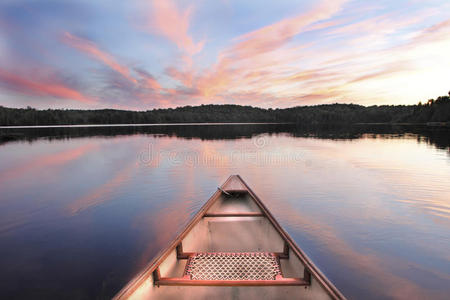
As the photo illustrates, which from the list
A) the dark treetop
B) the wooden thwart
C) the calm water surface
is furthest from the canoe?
the dark treetop

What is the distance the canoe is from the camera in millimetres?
2783

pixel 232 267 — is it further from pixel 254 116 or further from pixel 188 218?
pixel 254 116

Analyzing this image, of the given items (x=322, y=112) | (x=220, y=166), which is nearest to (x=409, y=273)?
(x=220, y=166)

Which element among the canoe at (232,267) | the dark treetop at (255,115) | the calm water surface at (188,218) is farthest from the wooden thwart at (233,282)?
the dark treetop at (255,115)

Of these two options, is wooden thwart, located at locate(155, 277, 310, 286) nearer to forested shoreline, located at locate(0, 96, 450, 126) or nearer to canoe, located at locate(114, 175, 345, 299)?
canoe, located at locate(114, 175, 345, 299)

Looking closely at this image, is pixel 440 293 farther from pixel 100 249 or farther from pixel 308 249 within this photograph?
pixel 100 249

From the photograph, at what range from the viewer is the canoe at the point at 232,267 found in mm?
2783

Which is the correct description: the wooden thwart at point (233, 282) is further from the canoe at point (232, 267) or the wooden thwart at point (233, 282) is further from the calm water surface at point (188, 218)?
the calm water surface at point (188, 218)

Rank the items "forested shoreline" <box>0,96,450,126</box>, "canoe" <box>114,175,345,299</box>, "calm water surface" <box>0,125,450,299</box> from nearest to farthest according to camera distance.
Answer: "canoe" <box>114,175,345,299</box>
"calm water surface" <box>0,125,450,299</box>
"forested shoreline" <box>0,96,450,126</box>

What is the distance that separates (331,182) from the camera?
1172 centimetres

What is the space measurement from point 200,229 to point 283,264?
71.4 inches

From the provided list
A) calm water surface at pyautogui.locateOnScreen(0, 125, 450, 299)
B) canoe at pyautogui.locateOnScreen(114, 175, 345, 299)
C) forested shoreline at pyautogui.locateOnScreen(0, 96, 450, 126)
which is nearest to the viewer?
canoe at pyautogui.locateOnScreen(114, 175, 345, 299)

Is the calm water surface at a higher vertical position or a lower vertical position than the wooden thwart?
lower

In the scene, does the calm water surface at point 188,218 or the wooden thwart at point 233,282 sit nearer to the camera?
the wooden thwart at point 233,282
